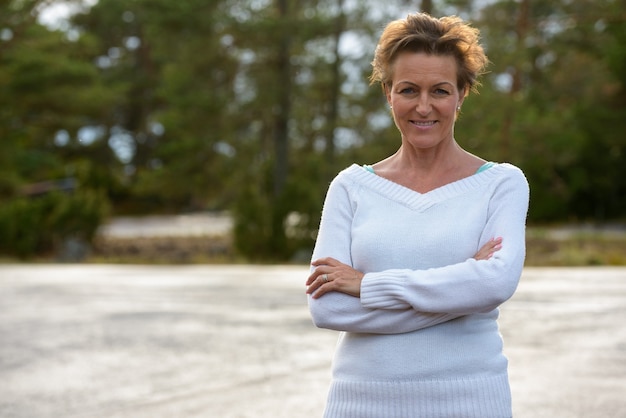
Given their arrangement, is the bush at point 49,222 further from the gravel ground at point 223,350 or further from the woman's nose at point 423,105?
the woman's nose at point 423,105

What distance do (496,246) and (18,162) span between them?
29.3m

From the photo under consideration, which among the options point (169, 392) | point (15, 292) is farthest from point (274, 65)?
point (169, 392)

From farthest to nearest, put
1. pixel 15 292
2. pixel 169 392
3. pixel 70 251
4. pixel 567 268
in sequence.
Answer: pixel 70 251, pixel 567 268, pixel 15 292, pixel 169 392

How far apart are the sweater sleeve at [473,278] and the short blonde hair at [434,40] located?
0.32 meters

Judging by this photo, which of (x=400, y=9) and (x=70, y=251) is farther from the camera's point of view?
(x=400, y=9)

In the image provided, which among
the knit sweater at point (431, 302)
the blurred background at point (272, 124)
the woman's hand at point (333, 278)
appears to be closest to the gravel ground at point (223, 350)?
the woman's hand at point (333, 278)

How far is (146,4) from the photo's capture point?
2308 cm

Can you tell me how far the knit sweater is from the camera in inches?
106

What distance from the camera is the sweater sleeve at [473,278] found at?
273 centimetres

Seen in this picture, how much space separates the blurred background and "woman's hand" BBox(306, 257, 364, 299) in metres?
16.0

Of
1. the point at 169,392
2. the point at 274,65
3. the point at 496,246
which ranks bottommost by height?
the point at 169,392

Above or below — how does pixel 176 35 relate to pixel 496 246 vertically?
above

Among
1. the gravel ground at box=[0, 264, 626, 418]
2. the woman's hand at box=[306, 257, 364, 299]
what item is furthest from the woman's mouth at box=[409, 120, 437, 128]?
the gravel ground at box=[0, 264, 626, 418]

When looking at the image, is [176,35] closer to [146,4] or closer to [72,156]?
[146,4]
